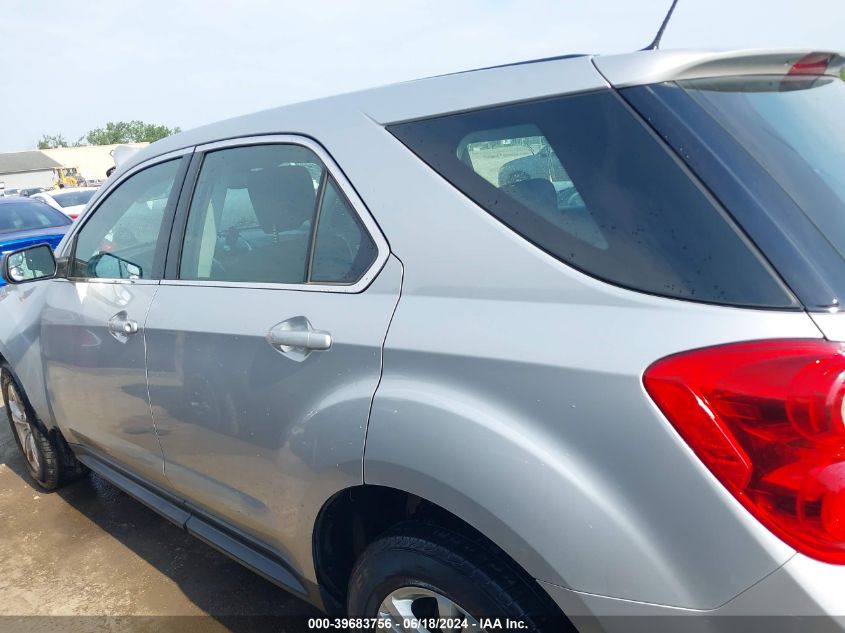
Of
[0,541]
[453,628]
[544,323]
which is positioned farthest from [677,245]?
[0,541]

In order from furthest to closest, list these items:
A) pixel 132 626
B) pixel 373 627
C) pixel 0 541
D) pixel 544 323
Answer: pixel 0 541, pixel 132 626, pixel 373 627, pixel 544 323

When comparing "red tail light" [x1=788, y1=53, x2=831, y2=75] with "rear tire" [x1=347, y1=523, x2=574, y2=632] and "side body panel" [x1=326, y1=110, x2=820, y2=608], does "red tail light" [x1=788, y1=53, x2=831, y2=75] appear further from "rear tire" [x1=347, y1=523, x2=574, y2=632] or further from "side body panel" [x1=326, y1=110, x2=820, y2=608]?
"rear tire" [x1=347, y1=523, x2=574, y2=632]

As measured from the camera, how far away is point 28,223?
25.5 ft

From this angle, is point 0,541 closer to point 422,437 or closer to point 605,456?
point 422,437

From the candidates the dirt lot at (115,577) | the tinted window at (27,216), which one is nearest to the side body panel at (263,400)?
the dirt lot at (115,577)

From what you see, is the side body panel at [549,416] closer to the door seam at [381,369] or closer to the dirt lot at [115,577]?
the door seam at [381,369]

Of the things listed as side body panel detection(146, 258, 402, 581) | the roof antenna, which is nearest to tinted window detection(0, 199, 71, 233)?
side body panel detection(146, 258, 402, 581)

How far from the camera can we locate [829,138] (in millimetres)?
1544

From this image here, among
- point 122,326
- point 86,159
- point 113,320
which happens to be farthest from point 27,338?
point 86,159

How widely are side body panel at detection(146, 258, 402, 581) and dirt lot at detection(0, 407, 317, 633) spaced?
0.59 meters

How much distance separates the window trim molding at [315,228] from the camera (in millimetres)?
1721

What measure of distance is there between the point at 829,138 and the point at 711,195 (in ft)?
1.77

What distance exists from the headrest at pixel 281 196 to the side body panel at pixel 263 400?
0.86 feet

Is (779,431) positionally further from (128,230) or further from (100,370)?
(128,230)
